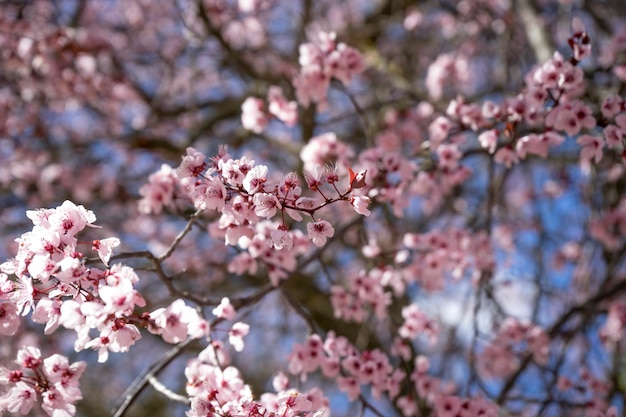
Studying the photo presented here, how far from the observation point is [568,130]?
2617 mm

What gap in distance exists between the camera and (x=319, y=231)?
1.99 m

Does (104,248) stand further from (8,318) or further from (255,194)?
(255,194)

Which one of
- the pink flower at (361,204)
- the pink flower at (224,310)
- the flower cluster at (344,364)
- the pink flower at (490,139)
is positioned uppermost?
the pink flower at (490,139)

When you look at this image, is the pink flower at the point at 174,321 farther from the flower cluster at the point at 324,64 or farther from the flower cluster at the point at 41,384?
the flower cluster at the point at 324,64

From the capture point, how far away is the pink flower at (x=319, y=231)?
1.97 metres

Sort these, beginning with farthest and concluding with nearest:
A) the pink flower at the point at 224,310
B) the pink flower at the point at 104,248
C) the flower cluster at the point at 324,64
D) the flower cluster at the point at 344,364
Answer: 1. the flower cluster at the point at 324,64
2. the flower cluster at the point at 344,364
3. the pink flower at the point at 224,310
4. the pink flower at the point at 104,248

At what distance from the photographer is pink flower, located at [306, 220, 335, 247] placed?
1972 millimetres

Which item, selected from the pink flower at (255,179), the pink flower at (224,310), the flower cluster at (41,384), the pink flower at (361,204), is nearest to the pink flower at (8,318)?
the flower cluster at (41,384)

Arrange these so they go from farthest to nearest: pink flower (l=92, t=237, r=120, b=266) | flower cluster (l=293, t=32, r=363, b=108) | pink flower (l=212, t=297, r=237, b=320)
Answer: flower cluster (l=293, t=32, r=363, b=108) < pink flower (l=212, t=297, r=237, b=320) < pink flower (l=92, t=237, r=120, b=266)

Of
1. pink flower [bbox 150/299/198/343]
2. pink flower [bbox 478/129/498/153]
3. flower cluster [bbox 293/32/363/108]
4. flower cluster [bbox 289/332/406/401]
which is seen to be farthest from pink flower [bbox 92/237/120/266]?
pink flower [bbox 478/129/498/153]

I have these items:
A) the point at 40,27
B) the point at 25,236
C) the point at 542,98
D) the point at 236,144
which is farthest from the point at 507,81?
the point at 40,27

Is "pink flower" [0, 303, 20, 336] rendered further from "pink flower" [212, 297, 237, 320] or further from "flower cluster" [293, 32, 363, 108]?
"flower cluster" [293, 32, 363, 108]

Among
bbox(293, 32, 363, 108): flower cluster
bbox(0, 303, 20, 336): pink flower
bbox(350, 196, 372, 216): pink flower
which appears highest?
bbox(293, 32, 363, 108): flower cluster

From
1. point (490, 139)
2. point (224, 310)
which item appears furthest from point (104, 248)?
point (490, 139)
